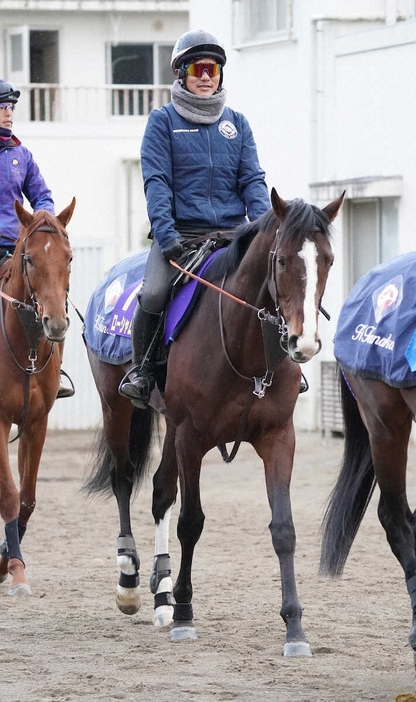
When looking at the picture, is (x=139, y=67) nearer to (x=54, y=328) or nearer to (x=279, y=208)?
(x=54, y=328)

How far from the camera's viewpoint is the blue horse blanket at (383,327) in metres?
6.11

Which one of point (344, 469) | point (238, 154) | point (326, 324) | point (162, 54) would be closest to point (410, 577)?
point (344, 469)

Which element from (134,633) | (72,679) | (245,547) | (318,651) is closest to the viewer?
(72,679)

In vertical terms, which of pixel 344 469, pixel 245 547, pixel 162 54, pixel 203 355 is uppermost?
pixel 162 54

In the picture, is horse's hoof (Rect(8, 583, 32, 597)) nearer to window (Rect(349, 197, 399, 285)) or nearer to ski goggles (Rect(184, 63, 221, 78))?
ski goggles (Rect(184, 63, 221, 78))

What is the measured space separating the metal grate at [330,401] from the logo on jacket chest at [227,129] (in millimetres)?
8925

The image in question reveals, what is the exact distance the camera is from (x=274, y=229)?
247 inches

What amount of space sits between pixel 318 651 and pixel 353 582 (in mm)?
1970

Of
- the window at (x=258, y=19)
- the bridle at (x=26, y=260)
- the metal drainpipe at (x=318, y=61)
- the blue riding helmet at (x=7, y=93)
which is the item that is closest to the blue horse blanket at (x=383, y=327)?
the bridle at (x=26, y=260)

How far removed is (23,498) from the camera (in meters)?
8.60

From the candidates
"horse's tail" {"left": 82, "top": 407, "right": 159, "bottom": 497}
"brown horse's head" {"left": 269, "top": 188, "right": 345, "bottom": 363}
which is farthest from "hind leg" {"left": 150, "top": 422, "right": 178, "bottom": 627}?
"brown horse's head" {"left": 269, "top": 188, "right": 345, "bottom": 363}

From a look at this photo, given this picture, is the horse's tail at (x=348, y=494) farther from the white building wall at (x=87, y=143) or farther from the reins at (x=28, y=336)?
the white building wall at (x=87, y=143)

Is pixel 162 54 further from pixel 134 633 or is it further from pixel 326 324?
pixel 134 633

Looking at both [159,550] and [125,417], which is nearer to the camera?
[159,550]
